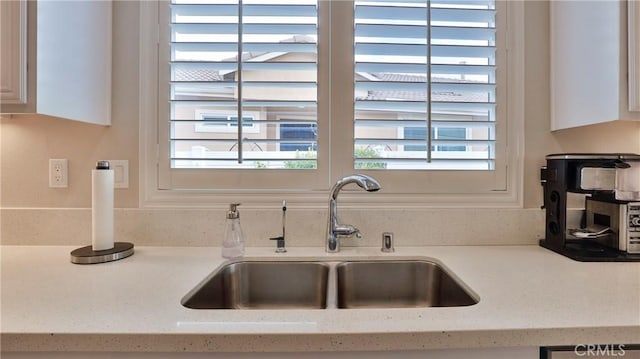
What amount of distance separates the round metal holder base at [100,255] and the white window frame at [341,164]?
223mm

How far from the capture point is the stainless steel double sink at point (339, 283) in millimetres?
1165

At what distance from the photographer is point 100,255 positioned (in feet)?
3.61

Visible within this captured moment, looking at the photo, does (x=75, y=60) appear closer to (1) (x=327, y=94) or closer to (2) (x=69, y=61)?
(2) (x=69, y=61)

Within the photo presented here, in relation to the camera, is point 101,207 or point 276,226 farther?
point 276,226

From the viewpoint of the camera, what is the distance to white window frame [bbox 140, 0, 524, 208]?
1.34 metres

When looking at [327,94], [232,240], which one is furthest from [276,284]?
[327,94]

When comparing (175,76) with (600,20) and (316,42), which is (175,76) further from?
(600,20)

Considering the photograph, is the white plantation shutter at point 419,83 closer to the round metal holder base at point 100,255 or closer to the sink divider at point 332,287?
the sink divider at point 332,287

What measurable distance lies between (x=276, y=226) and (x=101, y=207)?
24.3 inches

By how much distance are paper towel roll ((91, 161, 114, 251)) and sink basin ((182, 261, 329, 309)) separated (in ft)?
1.46

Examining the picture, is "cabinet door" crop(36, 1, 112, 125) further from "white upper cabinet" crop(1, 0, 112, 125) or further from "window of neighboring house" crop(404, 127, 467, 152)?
"window of neighboring house" crop(404, 127, 467, 152)
